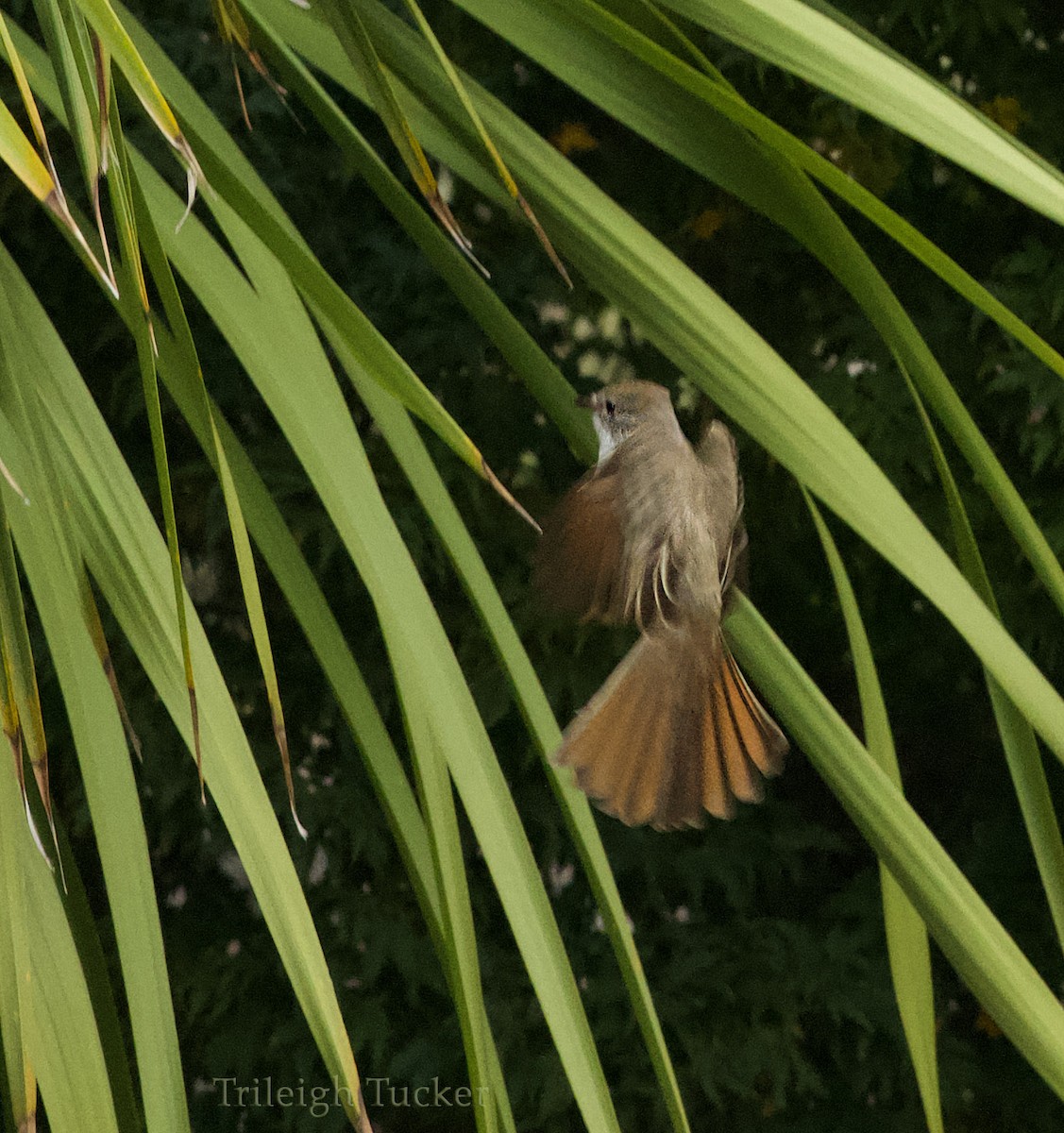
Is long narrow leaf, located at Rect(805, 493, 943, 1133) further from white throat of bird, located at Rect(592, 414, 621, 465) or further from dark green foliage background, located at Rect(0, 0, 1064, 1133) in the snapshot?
dark green foliage background, located at Rect(0, 0, 1064, 1133)

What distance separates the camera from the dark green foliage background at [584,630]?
111 cm

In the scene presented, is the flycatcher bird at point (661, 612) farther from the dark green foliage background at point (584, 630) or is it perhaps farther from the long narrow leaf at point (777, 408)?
the dark green foliage background at point (584, 630)

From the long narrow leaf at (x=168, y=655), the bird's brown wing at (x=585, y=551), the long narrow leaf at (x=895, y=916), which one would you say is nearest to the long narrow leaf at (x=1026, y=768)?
the long narrow leaf at (x=895, y=916)

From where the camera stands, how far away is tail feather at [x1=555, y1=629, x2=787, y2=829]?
53 cm

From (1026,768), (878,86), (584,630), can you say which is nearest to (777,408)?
(878,86)

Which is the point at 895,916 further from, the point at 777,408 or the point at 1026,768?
the point at 777,408

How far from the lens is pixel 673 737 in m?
0.54

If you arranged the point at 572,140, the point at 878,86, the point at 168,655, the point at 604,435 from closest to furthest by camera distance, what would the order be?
the point at 878,86, the point at 168,655, the point at 604,435, the point at 572,140

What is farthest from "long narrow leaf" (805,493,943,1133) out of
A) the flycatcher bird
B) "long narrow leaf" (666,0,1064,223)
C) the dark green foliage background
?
the dark green foliage background

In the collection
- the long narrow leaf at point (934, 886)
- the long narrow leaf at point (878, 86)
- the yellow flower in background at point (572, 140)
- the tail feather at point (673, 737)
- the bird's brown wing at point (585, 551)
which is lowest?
the long narrow leaf at point (934, 886)

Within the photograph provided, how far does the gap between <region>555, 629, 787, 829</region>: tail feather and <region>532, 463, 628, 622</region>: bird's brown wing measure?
5 centimetres

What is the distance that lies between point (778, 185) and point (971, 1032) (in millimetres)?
1167

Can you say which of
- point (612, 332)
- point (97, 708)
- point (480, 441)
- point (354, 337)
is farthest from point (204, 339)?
point (354, 337)

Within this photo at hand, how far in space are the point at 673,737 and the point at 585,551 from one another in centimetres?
10
